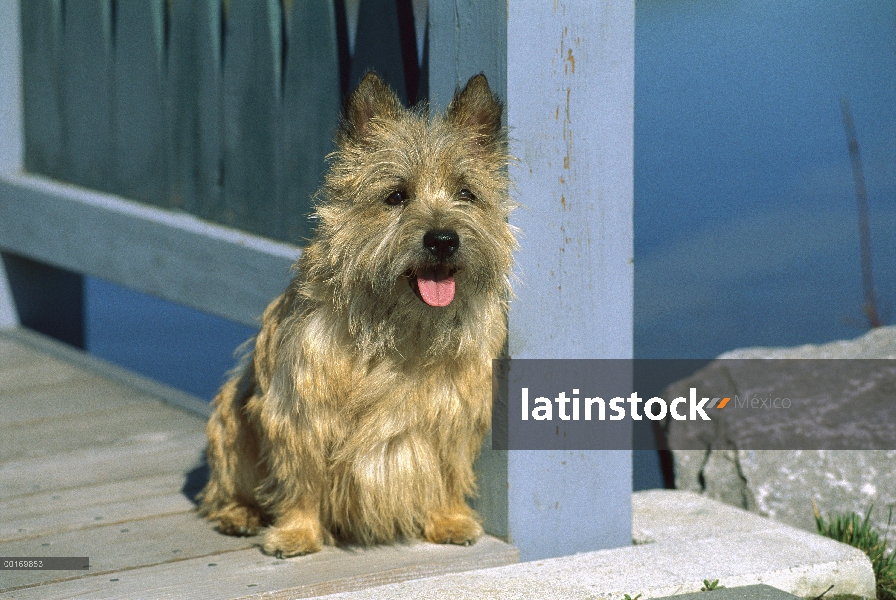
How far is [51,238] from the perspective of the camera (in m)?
6.00

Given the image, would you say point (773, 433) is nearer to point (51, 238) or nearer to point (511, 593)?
point (511, 593)

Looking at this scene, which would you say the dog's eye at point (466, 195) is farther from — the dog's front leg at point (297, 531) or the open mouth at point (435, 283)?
the dog's front leg at point (297, 531)

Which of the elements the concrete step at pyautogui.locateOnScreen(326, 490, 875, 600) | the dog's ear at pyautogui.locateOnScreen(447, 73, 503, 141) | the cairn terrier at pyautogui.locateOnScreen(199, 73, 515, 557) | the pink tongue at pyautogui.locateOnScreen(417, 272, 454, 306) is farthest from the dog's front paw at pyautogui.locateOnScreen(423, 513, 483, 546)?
the dog's ear at pyautogui.locateOnScreen(447, 73, 503, 141)

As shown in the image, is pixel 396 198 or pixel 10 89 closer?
pixel 396 198

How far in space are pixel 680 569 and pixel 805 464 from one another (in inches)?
46.3

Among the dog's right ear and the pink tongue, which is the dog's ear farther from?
the pink tongue

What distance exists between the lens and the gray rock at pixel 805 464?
4.17 metres

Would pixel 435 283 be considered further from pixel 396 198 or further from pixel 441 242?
pixel 396 198

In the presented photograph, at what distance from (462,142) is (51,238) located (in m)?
3.56

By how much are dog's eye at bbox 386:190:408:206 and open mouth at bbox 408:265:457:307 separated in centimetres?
19

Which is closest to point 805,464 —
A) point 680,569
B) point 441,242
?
point 680,569

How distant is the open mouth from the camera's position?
119 inches

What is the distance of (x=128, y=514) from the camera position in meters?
3.73

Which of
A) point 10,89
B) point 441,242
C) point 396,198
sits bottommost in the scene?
point 441,242
